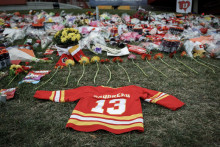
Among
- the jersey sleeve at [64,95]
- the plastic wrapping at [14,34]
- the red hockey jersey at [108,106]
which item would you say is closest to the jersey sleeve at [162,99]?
the red hockey jersey at [108,106]

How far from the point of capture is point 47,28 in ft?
21.5

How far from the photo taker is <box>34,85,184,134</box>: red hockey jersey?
74.4 inches

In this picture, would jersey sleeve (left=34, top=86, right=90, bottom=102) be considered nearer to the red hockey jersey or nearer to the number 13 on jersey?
the red hockey jersey

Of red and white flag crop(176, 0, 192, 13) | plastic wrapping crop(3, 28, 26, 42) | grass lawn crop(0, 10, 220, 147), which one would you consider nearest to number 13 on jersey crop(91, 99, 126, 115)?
grass lawn crop(0, 10, 220, 147)

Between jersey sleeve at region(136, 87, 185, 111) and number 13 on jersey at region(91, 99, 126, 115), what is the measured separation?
1.13 ft

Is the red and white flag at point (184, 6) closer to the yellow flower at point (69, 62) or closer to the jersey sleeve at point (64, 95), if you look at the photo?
the yellow flower at point (69, 62)

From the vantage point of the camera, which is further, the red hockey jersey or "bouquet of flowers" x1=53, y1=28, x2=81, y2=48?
"bouquet of flowers" x1=53, y1=28, x2=81, y2=48

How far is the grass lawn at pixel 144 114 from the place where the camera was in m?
1.76

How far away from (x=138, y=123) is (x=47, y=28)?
19.7ft

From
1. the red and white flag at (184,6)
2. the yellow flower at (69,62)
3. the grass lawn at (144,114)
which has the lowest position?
the grass lawn at (144,114)

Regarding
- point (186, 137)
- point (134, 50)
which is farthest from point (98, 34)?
point (186, 137)

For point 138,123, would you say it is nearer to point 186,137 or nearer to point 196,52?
point 186,137

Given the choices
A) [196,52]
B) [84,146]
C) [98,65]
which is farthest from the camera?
[196,52]

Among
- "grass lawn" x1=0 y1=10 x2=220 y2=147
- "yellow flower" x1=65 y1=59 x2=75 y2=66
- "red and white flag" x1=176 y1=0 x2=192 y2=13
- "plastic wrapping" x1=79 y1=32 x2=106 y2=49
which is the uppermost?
"red and white flag" x1=176 y1=0 x2=192 y2=13
